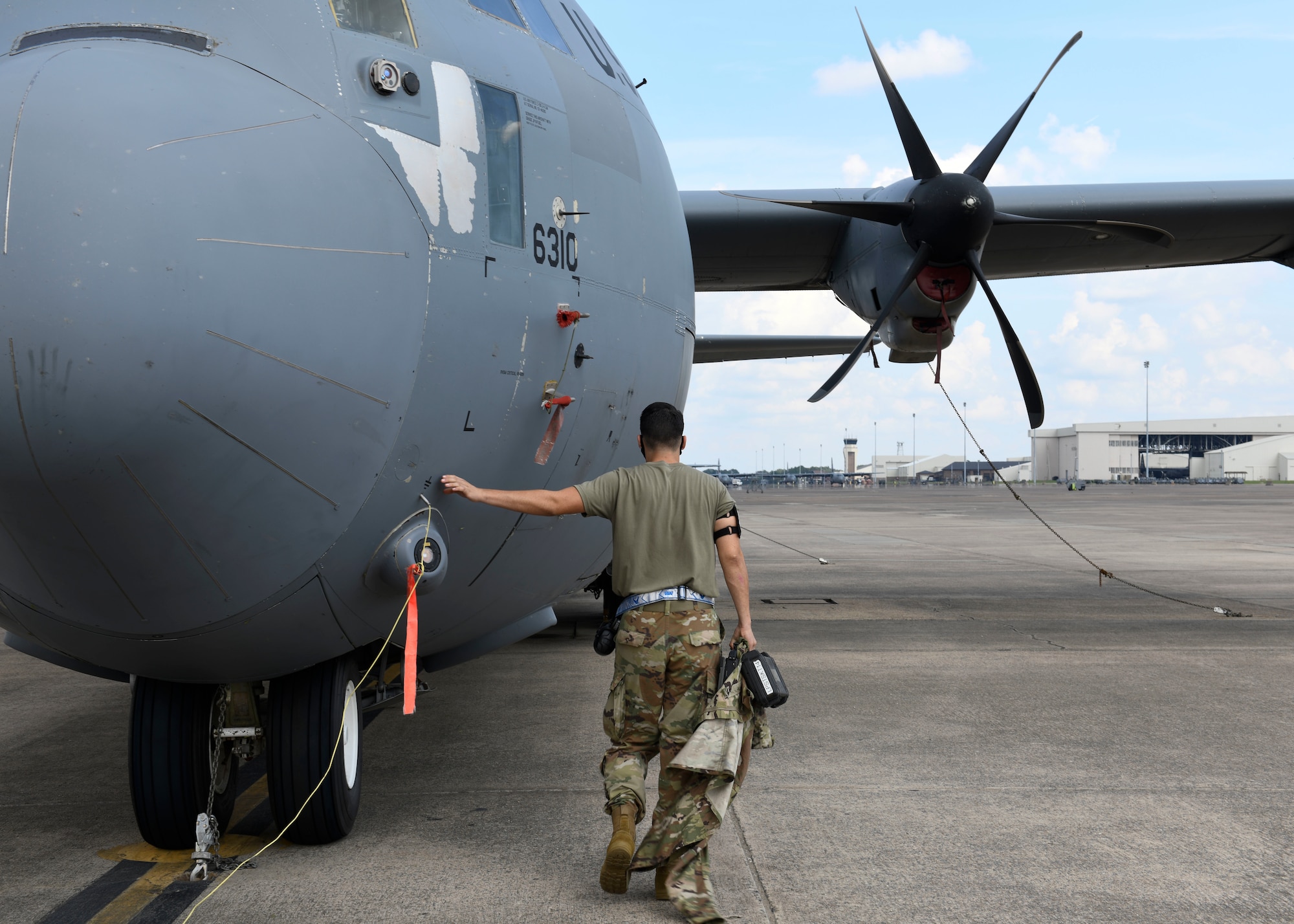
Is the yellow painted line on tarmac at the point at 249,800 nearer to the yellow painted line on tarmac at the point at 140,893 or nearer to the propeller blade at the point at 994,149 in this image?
the yellow painted line on tarmac at the point at 140,893

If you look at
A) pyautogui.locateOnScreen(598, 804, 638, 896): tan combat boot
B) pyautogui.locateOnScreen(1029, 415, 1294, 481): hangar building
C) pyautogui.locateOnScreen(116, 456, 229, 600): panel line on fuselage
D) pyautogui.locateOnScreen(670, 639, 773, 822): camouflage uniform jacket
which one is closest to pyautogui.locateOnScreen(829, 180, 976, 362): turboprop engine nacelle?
pyautogui.locateOnScreen(670, 639, 773, 822): camouflage uniform jacket

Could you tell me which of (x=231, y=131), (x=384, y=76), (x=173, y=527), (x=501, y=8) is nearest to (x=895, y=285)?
(x=501, y=8)

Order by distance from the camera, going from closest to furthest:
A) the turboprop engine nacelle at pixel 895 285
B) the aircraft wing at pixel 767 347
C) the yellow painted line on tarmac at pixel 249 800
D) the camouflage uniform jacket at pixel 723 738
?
1. the camouflage uniform jacket at pixel 723 738
2. the yellow painted line on tarmac at pixel 249 800
3. the turboprop engine nacelle at pixel 895 285
4. the aircraft wing at pixel 767 347

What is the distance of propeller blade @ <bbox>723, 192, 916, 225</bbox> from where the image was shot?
7699 mm

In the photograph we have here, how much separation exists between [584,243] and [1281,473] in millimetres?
133289

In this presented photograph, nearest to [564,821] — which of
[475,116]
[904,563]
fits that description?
[475,116]

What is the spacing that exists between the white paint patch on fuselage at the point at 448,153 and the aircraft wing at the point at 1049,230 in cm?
503

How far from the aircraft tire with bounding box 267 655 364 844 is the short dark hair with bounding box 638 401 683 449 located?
1496 mm

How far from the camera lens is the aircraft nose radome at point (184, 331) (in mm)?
2547

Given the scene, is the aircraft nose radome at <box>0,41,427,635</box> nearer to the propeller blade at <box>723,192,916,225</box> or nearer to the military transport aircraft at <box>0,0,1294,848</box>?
the military transport aircraft at <box>0,0,1294,848</box>

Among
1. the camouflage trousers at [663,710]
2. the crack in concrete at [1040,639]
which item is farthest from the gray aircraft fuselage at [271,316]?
the crack in concrete at [1040,639]

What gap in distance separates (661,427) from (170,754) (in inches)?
90.4

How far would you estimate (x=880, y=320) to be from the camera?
8383mm

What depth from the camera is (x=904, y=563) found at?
17.0 meters
